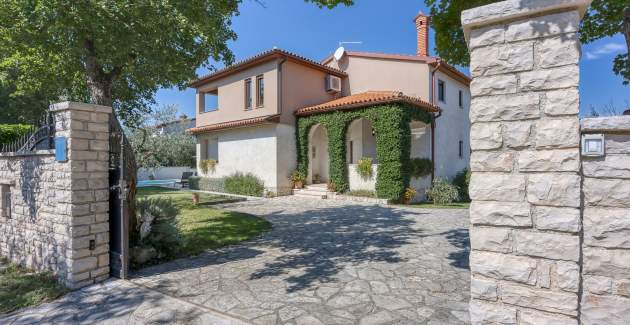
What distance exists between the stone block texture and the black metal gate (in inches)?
4.0

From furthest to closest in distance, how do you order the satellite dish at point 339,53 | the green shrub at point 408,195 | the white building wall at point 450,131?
the satellite dish at point 339,53
the white building wall at point 450,131
the green shrub at point 408,195

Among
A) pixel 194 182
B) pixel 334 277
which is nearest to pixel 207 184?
pixel 194 182

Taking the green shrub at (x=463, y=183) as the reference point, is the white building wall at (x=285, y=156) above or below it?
above

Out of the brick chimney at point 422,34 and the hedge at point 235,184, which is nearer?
the hedge at point 235,184

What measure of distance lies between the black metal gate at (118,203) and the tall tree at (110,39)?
152 cm

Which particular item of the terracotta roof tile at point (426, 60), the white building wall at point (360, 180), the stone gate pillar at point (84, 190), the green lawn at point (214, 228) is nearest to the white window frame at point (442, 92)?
the terracotta roof tile at point (426, 60)

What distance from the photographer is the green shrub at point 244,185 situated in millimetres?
15539

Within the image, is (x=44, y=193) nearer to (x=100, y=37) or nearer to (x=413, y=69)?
(x=100, y=37)

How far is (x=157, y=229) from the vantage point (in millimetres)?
5727

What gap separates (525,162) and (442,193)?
468 inches

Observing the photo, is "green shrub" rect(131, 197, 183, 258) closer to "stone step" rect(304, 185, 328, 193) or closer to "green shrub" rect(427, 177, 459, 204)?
"stone step" rect(304, 185, 328, 193)

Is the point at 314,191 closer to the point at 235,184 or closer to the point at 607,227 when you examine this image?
the point at 235,184

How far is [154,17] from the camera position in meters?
5.53

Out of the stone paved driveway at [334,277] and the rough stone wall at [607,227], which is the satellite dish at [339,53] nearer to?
the stone paved driveway at [334,277]
